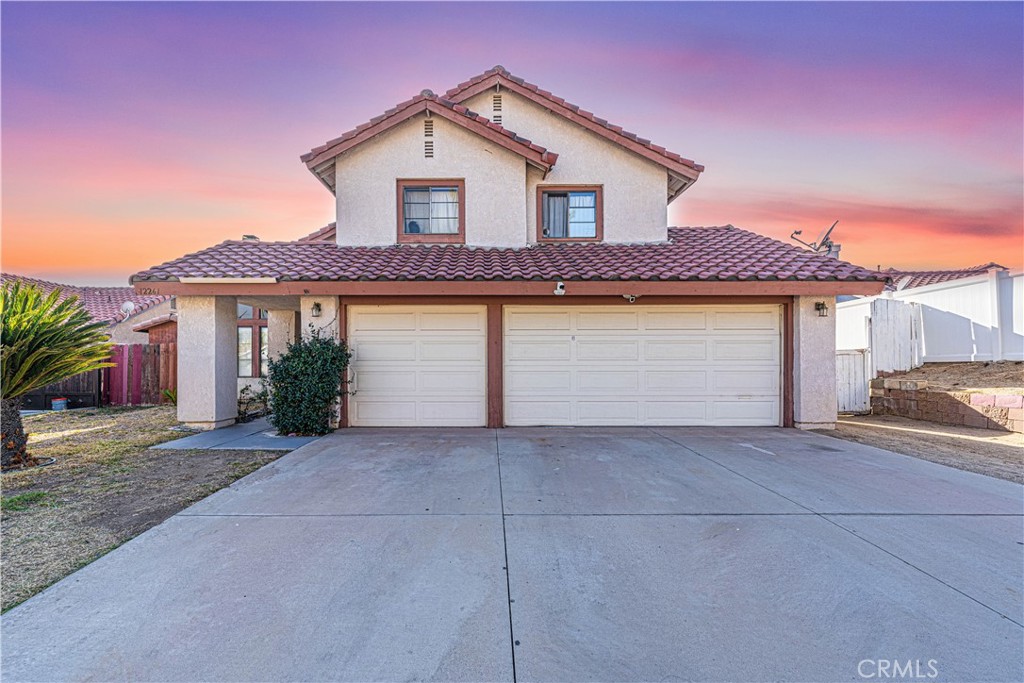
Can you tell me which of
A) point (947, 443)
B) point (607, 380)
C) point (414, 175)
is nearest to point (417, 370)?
point (607, 380)

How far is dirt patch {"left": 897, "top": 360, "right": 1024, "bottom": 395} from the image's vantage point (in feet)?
31.7

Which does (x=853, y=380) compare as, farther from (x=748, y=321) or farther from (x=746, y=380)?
(x=748, y=321)

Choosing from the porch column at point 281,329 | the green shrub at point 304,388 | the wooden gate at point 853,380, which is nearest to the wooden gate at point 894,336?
the wooden gate at point 853,380

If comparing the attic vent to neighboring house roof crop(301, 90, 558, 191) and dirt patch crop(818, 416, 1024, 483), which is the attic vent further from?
dirt patch crop(818, 416, 1024, 483)

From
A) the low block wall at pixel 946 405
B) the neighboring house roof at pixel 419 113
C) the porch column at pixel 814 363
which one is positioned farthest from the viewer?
the neighboring house roof at pixel 419 113

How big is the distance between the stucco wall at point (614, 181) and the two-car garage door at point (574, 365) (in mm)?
2512

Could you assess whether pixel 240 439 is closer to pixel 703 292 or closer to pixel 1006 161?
pixel 703 292

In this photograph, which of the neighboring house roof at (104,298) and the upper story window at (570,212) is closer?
the upper story window at (570,212)

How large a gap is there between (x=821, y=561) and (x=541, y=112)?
11.0 m

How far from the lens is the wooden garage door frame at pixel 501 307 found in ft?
30.9

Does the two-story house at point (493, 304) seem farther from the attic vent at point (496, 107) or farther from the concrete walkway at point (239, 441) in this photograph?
the attic vent at point (496, 107)

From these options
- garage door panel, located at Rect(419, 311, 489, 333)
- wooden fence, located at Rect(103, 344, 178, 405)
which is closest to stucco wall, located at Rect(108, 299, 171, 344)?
wooden fence, located at Rect(103, 344, 178, 405)

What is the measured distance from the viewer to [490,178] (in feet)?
A: 34.5

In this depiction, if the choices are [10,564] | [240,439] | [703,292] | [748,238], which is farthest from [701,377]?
[10,564]
